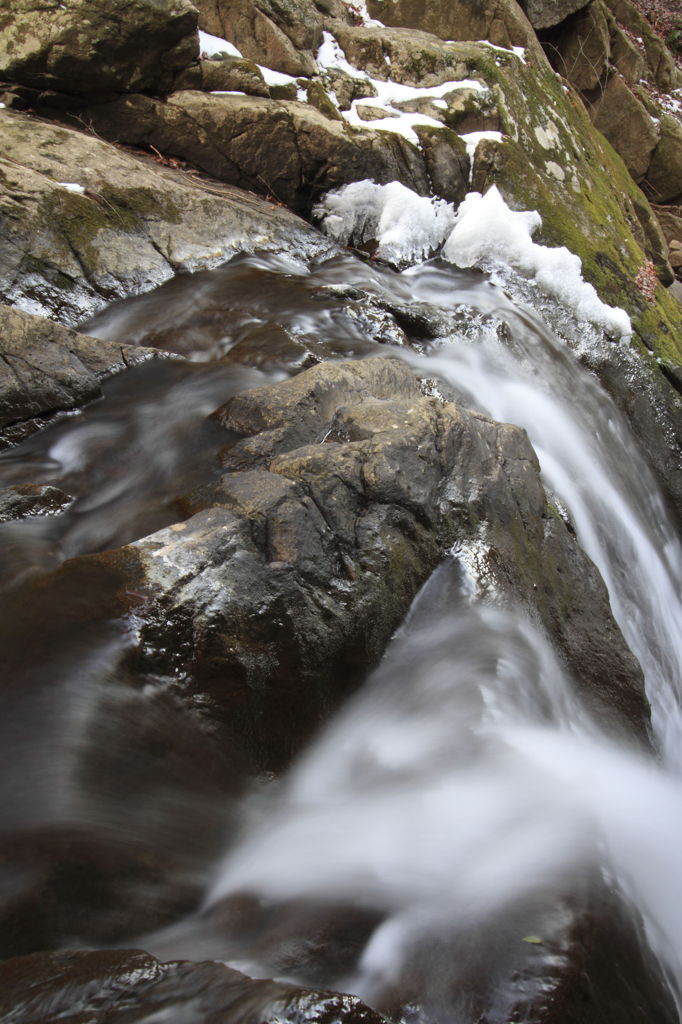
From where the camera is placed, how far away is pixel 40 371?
393 cm

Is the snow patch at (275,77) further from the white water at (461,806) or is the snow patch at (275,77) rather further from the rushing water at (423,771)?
the white water at (461,806)

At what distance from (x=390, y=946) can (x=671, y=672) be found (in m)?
3.00

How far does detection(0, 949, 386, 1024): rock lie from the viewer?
4.28 feet

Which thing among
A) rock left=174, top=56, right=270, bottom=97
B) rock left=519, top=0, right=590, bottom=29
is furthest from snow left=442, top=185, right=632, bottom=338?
rock left=519, top=0, right=590, bottom=29

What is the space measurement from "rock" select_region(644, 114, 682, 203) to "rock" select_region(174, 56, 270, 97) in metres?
7.82

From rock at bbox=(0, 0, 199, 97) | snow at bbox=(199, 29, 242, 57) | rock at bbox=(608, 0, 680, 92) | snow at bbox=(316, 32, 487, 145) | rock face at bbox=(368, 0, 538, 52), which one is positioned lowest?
rock at bbox=(0, 0, 199, 97)

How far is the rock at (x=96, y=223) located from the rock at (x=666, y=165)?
8.31 m

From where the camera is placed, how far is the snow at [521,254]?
6613 millimetres

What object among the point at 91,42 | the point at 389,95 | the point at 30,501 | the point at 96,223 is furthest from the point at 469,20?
the point at 30,501

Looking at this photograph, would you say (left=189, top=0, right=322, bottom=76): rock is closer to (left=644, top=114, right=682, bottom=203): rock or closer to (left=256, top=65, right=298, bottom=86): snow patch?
(left=256, top=65, right=298, bottom=86): snow patch

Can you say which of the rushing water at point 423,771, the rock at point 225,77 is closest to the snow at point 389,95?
the rock at point 225,77

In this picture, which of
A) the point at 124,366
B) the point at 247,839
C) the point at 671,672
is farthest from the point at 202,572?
the point at 671,672

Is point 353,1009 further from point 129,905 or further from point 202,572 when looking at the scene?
point 202,572

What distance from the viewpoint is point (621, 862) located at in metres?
1.96
